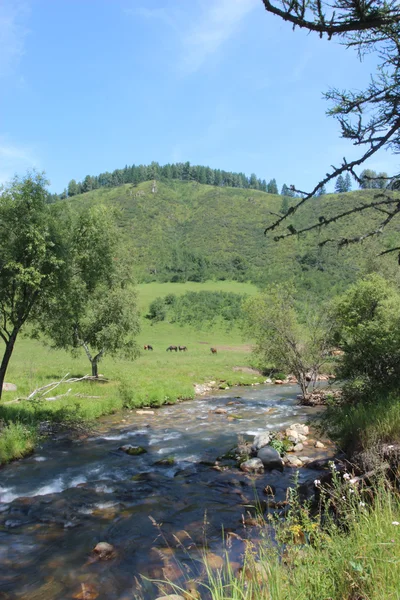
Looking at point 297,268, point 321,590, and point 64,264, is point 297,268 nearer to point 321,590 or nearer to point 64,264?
point 64,264

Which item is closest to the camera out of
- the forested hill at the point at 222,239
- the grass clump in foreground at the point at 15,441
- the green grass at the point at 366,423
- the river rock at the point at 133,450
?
the green grass at the point at 366,423

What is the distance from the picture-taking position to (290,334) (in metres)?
23.0

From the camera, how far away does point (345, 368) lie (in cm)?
1266

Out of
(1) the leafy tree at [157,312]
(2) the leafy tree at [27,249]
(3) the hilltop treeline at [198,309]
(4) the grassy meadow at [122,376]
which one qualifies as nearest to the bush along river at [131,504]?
(4) the grassy meadow at [122,376]

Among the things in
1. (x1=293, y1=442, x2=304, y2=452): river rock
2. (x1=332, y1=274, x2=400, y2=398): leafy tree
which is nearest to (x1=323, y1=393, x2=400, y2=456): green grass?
(x1=332, y1=274, x2=400, y2=398): leafy tree

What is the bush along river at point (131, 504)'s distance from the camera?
20.7 feet

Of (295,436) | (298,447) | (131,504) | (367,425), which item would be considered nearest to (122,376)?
(295,436)

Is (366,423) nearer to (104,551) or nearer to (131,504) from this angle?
(131,504)

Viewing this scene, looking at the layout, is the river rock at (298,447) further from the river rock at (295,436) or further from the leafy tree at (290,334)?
the leafy tree at (290,334)

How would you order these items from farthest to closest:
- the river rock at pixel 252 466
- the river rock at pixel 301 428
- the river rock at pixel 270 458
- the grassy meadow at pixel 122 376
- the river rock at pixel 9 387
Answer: the river rock at pixel 9 387 < the grassy meadow at pixel 122 376 < the river rock at pixel 301 428 < the river rock at pixel 270 458 < the river rock at pixel 252 466

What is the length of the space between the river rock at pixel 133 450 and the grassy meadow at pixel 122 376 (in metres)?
3.03

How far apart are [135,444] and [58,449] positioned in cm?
266

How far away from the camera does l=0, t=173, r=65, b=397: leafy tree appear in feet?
39.5

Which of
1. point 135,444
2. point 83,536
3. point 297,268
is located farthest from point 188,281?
point 83,536
